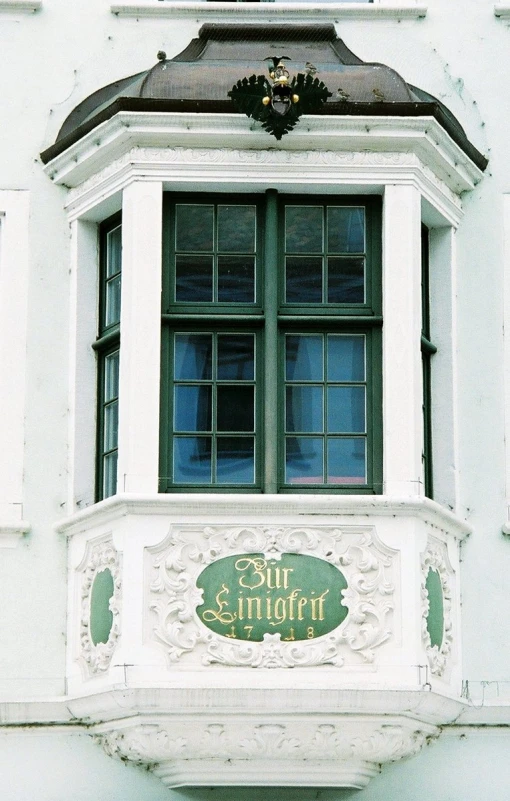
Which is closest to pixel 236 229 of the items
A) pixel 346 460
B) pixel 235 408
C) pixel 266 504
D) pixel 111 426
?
pixel 235 408

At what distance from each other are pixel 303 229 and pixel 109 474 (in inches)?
85.0

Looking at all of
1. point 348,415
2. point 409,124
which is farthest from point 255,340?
point 409,124

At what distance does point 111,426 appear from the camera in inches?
590

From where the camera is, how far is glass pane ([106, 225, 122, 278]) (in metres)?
15.2

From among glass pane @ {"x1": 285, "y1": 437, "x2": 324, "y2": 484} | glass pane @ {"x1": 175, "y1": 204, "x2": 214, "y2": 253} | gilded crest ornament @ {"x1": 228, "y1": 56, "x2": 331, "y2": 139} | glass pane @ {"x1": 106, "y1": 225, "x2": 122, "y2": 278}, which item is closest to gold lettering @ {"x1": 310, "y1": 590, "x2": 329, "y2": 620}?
glass pane @ {"x1": 285, "y1": 437, "x2": 324, "y2": 484}

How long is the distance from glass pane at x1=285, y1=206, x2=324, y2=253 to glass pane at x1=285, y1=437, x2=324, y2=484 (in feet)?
4.39

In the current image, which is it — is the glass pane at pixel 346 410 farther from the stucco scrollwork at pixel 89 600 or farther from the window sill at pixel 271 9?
the window sill at pixel 271 9

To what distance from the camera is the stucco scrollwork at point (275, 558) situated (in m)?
13.8

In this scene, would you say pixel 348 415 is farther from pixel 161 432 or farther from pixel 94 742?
pixel 94 742

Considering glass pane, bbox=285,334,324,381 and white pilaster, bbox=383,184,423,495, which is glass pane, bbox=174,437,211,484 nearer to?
glass pane, bbox=285,334,324,381

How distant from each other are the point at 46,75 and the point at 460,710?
17.9ft

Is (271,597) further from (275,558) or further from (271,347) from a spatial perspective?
(271,347)

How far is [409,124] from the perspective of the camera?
1462 centimetres

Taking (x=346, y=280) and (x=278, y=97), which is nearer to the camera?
(x=278, y=97)
